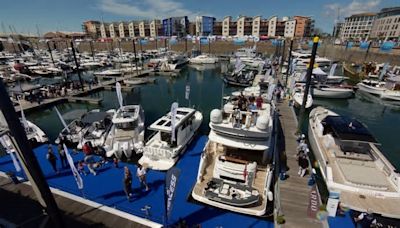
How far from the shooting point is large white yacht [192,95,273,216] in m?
9.78

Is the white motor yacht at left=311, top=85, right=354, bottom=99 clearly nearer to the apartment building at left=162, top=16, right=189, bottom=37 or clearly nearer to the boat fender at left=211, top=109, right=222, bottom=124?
the boat fender at left=211, top=109, right=222, bottom=124

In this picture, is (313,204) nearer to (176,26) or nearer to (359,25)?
(176,26)

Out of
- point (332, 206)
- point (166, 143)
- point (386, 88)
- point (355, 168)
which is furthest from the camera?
point (386, 88)

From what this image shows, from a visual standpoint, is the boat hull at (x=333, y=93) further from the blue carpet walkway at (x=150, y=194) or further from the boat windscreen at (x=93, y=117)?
the boat windscreen at (x=93, y=117)

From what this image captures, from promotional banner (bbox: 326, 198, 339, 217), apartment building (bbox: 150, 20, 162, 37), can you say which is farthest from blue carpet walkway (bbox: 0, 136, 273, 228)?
apartment building (bbox: 150, 20, 162, 37)

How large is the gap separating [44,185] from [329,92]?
36.6m

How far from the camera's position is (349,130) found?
46.2 feet

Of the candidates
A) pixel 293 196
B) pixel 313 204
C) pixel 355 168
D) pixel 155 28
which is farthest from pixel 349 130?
pixel 155 28

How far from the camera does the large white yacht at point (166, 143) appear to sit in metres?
14.5

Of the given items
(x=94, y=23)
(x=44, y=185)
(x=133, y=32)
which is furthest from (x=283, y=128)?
(x=94, y=23)

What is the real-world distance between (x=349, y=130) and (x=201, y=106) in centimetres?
1954

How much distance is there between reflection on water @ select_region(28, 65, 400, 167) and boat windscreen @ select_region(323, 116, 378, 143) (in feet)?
18.6

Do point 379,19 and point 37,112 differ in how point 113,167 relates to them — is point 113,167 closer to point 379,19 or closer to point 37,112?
point 37,112

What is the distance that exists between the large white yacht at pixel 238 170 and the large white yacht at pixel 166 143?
10.4ft
